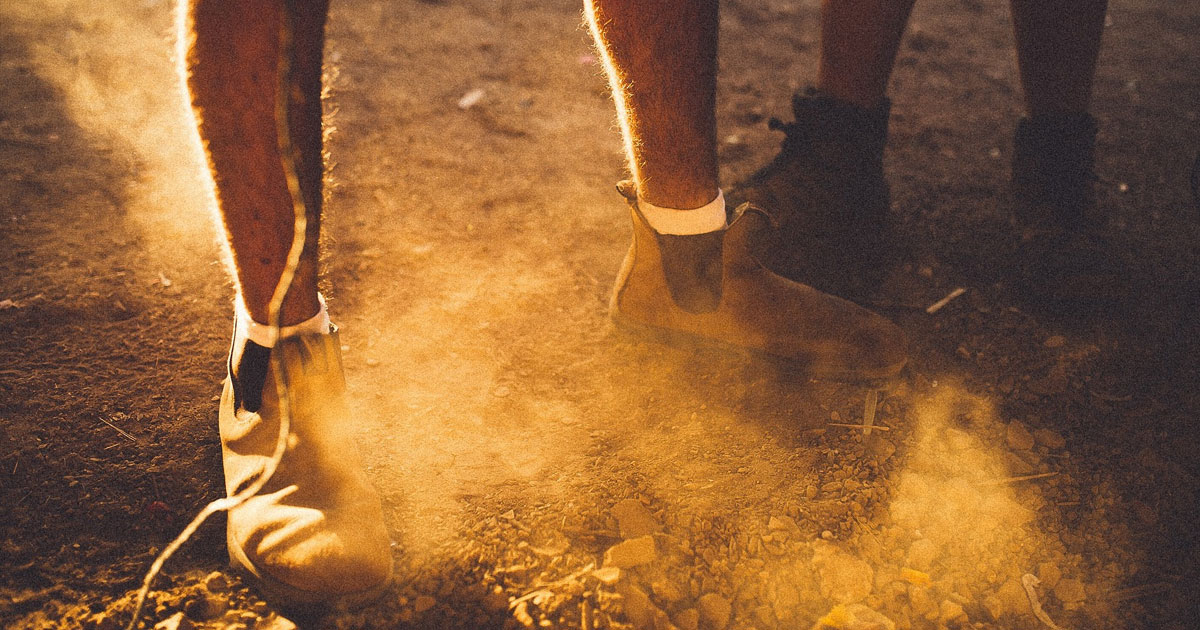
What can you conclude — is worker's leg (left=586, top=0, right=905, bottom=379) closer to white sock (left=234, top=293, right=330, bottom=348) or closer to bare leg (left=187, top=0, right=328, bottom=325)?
bare leg (left=187, top=0, right=328, bottom=325)

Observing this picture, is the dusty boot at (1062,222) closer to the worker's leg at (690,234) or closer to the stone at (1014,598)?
the worker's leg at (690,234)

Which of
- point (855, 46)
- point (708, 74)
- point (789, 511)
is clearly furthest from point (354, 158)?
point (789, 511)

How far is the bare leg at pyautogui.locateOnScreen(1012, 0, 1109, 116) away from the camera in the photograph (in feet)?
5.30

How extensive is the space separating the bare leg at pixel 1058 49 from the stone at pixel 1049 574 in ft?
3.89

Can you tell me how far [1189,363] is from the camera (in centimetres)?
150

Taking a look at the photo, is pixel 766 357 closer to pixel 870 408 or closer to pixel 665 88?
pixel 870 408

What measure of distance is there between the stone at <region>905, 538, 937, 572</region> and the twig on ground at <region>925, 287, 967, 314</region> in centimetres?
72

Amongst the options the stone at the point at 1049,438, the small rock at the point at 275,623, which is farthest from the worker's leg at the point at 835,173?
the small rock at the point at 275,623

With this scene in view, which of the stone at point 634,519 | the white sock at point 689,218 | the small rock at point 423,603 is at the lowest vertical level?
the stone at point 634,519

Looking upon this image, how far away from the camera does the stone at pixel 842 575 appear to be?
1.09 meters

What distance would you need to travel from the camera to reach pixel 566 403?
1.46 metres

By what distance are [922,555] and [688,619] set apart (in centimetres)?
43

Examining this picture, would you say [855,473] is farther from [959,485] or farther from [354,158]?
[354,158]

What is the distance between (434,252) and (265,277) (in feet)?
2.64
